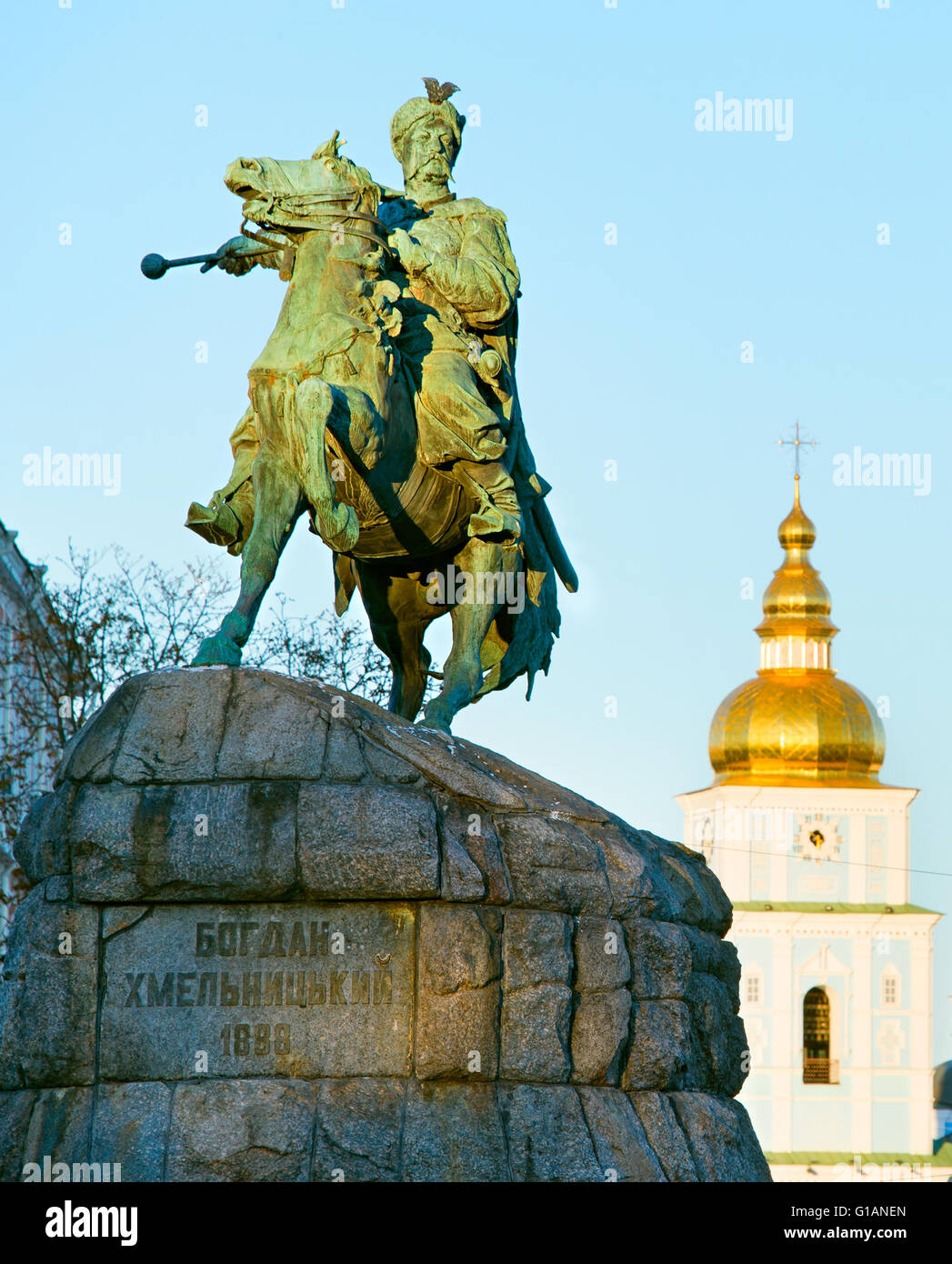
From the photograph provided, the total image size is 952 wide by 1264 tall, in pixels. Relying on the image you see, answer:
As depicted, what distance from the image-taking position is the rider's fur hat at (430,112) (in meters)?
13.9

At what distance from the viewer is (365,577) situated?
14.0 meters

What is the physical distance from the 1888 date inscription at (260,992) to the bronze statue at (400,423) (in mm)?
1236

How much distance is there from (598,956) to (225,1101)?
1683 millimetres

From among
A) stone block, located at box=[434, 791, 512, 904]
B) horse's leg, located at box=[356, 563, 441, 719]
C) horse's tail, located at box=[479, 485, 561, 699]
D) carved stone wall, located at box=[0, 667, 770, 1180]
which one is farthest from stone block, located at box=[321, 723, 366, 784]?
horse's leg, located at box=[356, 563, 441, 719]

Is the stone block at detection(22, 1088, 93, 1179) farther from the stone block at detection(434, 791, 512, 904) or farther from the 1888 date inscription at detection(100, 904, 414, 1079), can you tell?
the stone block at detection(434, 791, 512, 904)

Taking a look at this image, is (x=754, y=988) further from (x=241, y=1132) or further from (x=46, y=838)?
(x=241, y=1132)

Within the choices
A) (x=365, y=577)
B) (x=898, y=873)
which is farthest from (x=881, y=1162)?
(x=365, y=577)

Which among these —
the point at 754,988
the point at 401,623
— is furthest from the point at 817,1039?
the point at 401,623

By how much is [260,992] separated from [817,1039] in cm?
8868

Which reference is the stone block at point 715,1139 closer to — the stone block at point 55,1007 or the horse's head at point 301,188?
the stone block at point 55,1007

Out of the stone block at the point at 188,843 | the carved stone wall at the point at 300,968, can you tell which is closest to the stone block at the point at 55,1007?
the carved stone wall at the point at 300,968

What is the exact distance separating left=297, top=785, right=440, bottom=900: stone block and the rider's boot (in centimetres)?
222

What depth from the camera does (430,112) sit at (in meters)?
13.9
